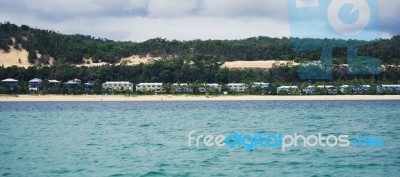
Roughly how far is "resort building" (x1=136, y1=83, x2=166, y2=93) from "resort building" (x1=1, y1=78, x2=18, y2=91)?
67.2ft

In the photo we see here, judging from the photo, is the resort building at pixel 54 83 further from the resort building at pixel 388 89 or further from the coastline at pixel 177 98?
the resort building at pixel 388 89

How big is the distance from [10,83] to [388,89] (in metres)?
64.3

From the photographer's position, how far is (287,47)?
11744 cm

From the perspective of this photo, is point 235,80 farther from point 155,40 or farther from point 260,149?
point 260,149

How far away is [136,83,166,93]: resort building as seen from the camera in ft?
275

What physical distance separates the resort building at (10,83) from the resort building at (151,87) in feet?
67.2

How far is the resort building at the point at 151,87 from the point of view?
8375cm

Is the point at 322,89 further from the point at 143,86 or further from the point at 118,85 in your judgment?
the point at 118,85

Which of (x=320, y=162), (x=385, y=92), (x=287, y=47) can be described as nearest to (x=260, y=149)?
(x=320, y=162)

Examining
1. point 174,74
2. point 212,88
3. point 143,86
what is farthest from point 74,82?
point 212,88

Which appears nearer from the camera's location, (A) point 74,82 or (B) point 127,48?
(A) point 74,82

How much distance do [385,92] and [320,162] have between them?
225 feet

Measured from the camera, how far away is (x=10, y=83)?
85.6 meters

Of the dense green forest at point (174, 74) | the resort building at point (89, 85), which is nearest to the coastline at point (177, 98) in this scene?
the resort building at point (89, 85)
